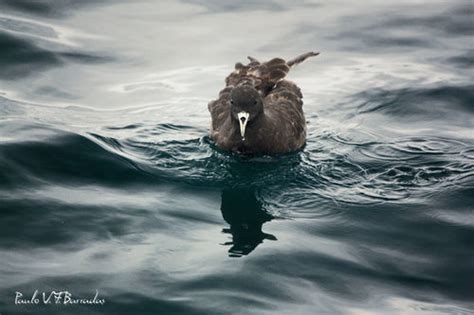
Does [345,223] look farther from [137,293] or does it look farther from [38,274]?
[38,274]

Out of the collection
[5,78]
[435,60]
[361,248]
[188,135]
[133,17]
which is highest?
[133,17]

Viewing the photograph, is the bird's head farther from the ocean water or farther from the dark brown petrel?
the ocean water

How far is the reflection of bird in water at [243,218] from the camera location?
8.89 m

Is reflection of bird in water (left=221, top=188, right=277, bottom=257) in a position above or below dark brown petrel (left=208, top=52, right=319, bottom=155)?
below

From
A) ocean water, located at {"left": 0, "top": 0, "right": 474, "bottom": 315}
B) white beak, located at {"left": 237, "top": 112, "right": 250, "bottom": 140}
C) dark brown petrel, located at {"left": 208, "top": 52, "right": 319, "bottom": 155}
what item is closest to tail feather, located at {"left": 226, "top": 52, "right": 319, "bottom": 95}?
dark brown petrel, located at {"left": 208, "top": 52, "right": 319, "bottom": 155}

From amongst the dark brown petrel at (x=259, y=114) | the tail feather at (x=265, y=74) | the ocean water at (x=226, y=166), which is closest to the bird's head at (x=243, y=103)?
the dark brown petrel at (x=259, y=114)

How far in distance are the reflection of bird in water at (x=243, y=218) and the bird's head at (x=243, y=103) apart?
86 centimetres

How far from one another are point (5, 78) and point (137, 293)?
20.2 ft

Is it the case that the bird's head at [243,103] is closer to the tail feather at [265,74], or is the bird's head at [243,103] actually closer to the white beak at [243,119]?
the white beak at [243,119]

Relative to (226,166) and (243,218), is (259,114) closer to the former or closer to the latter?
(226,166)

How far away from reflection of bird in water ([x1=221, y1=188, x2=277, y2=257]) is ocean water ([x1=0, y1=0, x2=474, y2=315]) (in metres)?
0.02

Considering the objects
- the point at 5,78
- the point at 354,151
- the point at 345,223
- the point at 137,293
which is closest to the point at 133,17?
the point at 5,78

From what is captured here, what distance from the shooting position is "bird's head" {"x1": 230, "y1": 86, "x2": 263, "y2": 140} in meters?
10.6

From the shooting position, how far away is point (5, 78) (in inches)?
515
